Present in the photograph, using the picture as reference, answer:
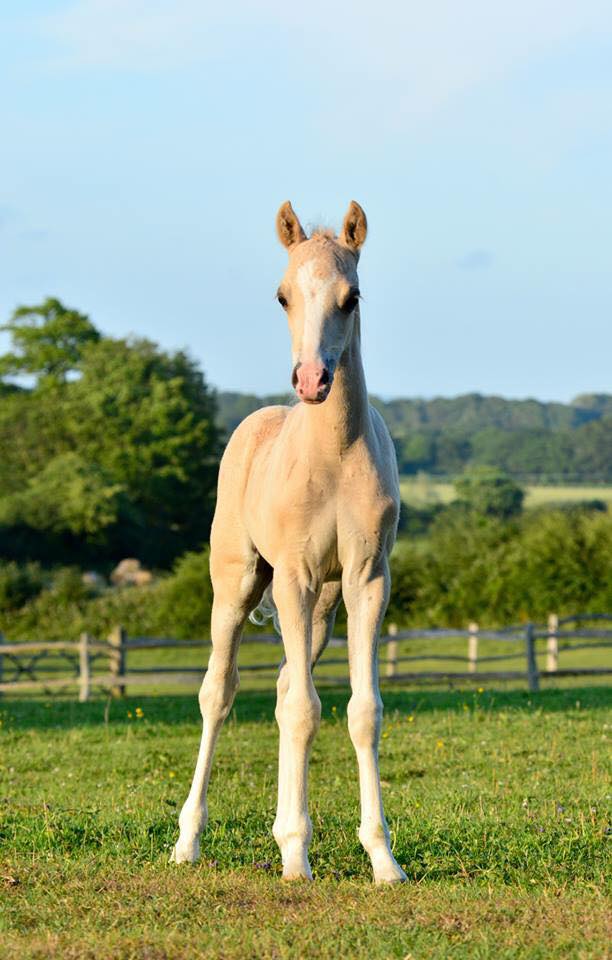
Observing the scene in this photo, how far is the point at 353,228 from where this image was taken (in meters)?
6.10

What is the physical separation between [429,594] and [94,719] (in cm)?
2121

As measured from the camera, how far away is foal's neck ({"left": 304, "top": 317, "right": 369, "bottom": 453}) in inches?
241

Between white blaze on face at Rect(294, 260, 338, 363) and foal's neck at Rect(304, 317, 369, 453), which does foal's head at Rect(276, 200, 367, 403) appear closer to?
white blaze on face at Rect(294, 260, 338, 363)

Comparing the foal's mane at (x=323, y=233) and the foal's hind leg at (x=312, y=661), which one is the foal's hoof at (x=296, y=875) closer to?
the foal's hind leg at (x=312, y=661)

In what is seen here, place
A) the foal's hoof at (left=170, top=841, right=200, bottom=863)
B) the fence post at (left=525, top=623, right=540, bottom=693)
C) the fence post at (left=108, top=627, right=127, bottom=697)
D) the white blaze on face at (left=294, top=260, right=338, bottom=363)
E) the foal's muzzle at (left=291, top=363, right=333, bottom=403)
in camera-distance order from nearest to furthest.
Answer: the foal's muzzle at (left=291, top=363, right=333, bottom=403)
the white blaze on face at (left=294, top=260, right=338, bottom=363)
the foal's hoof at (left=170, top=841, right=200, bottom=863)
the fence post at (left=525, top=623, right=540, bottom=693)
the fence post at (left=108, top=627, right=127, bottom=697)

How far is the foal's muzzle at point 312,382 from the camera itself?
17.5ft

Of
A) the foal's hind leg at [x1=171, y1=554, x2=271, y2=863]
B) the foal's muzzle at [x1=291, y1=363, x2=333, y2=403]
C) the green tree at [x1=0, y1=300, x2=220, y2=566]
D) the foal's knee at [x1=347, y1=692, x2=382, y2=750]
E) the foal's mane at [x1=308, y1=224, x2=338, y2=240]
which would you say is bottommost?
the foal's knee at [x1=347, y1=692, x2=382, y2=750]

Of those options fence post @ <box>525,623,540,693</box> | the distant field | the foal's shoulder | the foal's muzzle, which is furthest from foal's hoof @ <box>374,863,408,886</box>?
the distant field

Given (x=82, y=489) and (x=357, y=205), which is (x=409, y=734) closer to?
(x=357, y=205)

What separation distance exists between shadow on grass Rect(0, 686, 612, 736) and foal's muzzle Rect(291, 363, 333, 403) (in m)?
9.51

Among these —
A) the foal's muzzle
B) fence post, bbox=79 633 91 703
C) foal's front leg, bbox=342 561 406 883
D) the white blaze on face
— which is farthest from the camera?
fence post, bbox=79 633 91 703

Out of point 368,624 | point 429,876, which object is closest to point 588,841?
point 429,876

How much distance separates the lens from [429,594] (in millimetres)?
36625

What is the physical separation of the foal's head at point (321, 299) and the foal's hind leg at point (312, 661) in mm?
1591
